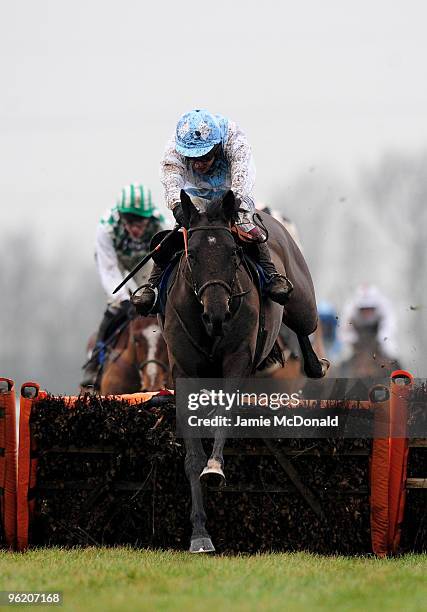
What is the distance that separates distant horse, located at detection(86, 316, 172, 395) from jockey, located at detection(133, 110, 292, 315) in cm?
441

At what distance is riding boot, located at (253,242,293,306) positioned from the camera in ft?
29.0

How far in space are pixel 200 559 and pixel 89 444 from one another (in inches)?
48.3

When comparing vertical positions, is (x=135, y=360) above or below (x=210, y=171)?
below

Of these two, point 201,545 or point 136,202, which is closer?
point 201,545

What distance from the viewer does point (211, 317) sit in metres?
7.82

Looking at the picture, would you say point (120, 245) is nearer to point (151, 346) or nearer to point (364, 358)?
point (151, 346)

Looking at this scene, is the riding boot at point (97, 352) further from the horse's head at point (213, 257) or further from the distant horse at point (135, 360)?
the horse's head at point (213, 257)

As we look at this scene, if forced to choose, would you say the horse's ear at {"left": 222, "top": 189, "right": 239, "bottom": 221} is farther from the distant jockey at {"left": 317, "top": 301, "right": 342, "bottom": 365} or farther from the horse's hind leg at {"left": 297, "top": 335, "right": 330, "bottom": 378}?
the distant jockey at {"left": 317, "top": 301, "right": 342, "bottom": 365}

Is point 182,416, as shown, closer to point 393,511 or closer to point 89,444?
point 89,444

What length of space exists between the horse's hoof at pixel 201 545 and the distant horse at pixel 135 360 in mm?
5737

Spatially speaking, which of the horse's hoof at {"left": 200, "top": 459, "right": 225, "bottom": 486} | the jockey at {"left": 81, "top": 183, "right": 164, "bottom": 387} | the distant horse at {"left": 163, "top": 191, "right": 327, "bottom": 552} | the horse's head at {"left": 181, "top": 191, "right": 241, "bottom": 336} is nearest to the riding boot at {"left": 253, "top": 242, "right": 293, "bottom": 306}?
the distant horse at {"left": 163, "top": 191, "right": 327, "bottom": 552}

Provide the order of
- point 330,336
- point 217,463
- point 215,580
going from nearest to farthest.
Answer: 1. point 215,580
2. point 217,463
3. point 330,336

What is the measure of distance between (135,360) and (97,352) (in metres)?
0.59

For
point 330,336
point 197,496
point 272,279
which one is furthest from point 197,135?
point 330,336
